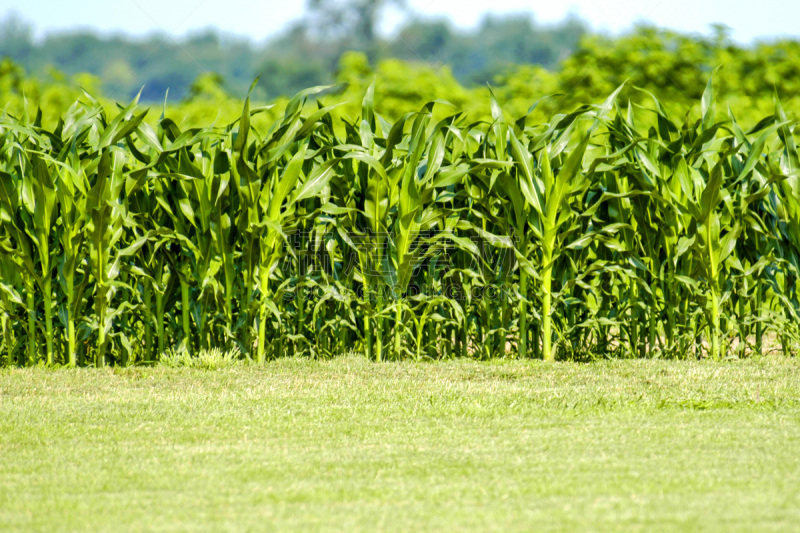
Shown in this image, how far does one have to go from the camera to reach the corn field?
4949mm

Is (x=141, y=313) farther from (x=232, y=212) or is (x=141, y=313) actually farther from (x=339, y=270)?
(x=339, y=270)

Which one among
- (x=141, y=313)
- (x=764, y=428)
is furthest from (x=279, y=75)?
(x=764, y=428)

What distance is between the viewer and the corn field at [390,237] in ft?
16.2

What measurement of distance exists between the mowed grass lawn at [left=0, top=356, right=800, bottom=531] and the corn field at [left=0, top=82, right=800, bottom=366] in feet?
1.28

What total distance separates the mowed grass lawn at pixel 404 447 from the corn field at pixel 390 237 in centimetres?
39

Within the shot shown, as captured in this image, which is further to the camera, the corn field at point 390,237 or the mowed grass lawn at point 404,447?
the corn field at point 390,237

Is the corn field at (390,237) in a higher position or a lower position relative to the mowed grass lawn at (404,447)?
higher

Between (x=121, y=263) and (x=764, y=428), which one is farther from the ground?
(x=121, y=263)

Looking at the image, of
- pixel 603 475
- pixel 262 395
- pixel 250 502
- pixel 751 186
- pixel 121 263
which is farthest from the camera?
pixel 751 186

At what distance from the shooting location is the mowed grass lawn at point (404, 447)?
2.57m

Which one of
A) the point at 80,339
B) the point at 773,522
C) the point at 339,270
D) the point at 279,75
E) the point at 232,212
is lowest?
the point at 773,522

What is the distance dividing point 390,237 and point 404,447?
6.76 feet

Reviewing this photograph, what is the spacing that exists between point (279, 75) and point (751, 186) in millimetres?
28210

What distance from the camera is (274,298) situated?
16.5 feet
